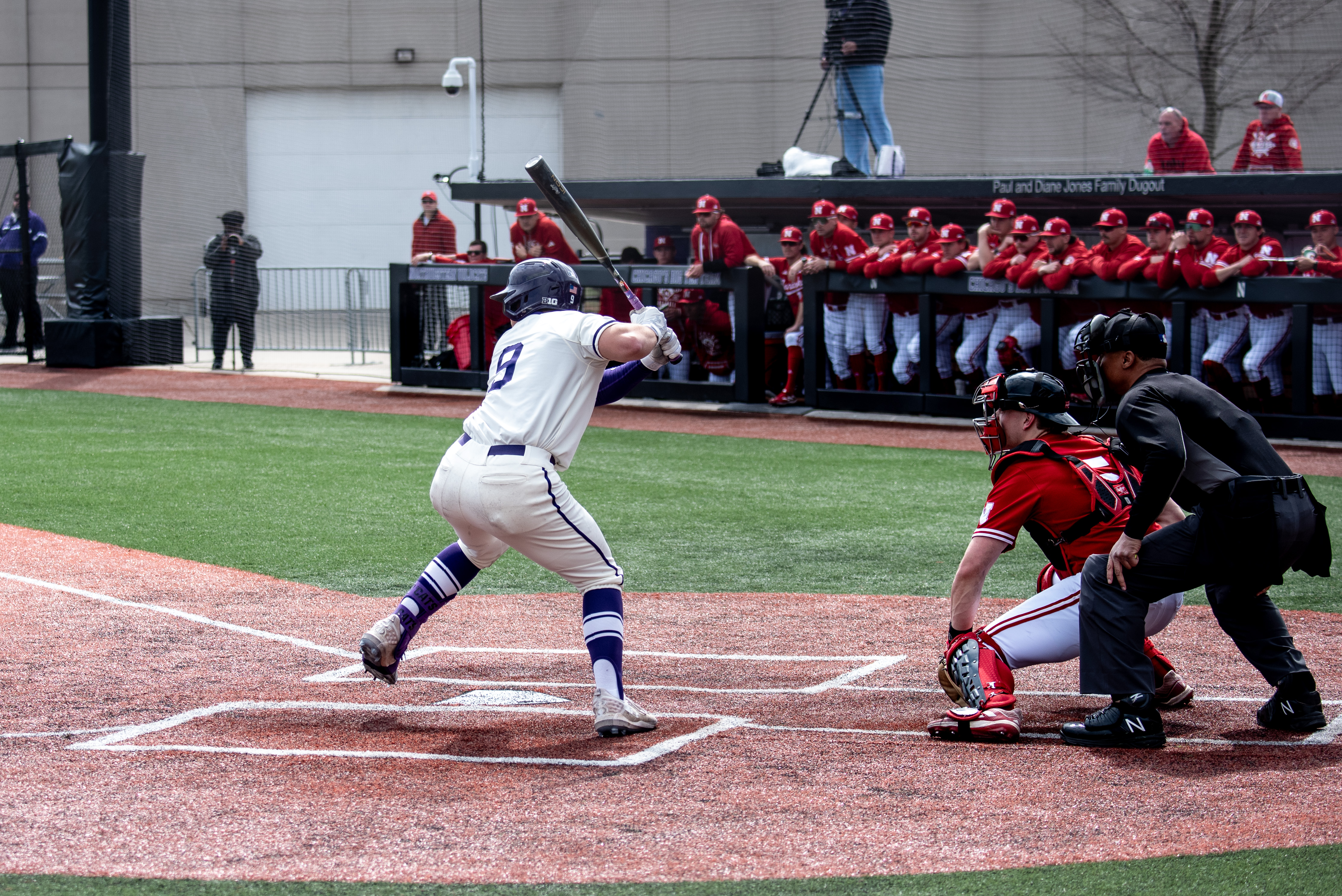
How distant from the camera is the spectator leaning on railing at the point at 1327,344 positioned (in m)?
11.2

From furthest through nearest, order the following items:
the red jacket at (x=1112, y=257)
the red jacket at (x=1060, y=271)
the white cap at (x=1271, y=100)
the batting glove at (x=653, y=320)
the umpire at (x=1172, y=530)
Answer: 1. the white cap at (x=1271, y=100)
2. the red jacket at (x=1060, y=271)
3. the red jacket at (x=1112, y=257)
4. the batting glove at (x=653, y=320)
5. the umpire at (x=1172, y=530)

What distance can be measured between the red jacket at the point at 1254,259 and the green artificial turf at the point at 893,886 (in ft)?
29.7

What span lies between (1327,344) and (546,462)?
29.1ft

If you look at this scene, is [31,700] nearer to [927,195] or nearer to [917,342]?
Result: [917,342]

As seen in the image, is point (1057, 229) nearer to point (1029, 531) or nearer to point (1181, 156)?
point (1181, 156)

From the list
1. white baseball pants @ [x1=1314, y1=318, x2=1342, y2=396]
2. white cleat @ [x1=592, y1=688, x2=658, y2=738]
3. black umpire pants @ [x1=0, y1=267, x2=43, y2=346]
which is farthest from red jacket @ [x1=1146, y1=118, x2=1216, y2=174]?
black umpire pants @ [x1=0, y1=267, x2=43, y2=346]

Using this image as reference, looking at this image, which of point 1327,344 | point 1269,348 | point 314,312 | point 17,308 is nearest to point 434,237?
point 17,308

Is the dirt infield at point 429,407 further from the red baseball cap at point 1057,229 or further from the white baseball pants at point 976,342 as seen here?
the red baseball cap at point 1057,229

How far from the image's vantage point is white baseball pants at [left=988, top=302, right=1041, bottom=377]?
12.5 metres

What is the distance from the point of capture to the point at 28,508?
29.2ft

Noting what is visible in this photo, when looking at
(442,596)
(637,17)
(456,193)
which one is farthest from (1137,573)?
(637,17)

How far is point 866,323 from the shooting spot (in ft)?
44.3

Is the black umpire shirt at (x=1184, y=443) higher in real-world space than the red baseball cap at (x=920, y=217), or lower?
lower

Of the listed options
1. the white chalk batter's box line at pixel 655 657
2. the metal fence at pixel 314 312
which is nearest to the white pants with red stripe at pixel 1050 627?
the white chalk batter's box line at pixel 655 657
